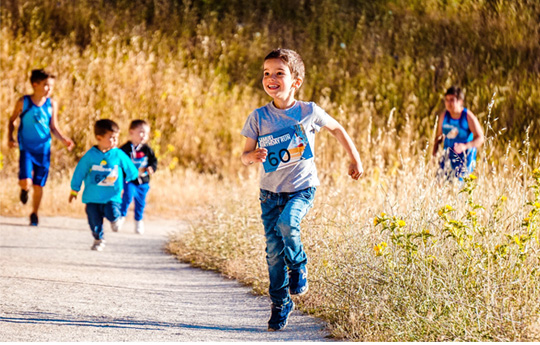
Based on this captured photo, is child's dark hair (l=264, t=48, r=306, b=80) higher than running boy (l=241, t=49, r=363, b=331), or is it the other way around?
child's dark hair (l=264, t=48, r=306, b=80)

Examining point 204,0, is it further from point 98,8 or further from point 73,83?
point 73,83

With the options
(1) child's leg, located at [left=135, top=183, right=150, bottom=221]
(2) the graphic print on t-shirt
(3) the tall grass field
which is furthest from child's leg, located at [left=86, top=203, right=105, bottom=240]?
(2) the graphic print on t-shirt

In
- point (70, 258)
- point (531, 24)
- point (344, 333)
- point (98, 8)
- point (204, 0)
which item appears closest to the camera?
point (344, 333)

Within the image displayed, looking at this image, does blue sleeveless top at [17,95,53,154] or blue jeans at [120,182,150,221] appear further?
blue jeans at [120,182,150,221]

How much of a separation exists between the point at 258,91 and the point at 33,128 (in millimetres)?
8352

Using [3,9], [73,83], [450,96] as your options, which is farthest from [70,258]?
[3,9]

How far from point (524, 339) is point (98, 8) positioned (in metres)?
16.2

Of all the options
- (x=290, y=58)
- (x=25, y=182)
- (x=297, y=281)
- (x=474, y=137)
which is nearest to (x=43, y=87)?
(x=25, y=182)

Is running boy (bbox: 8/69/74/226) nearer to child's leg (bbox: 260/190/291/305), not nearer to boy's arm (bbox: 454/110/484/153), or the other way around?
boy's arm (bbox: 454/110/484/153)

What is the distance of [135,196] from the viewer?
9.91 meters

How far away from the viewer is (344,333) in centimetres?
479

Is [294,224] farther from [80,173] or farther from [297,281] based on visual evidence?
[80,173]

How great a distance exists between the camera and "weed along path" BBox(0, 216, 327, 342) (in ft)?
16.2

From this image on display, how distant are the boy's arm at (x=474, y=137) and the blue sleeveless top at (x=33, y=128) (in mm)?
4755
